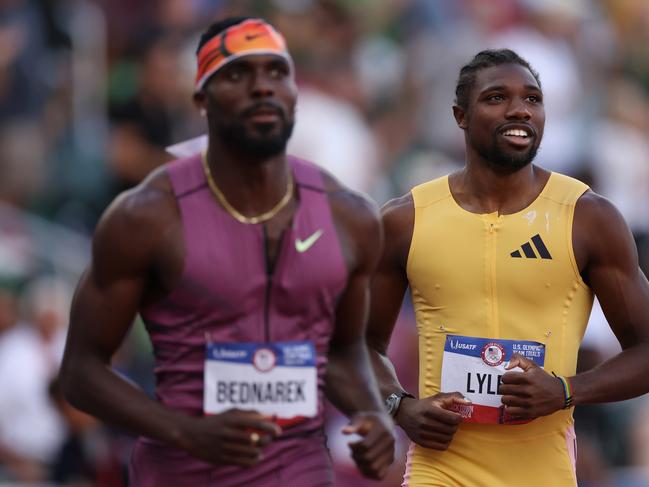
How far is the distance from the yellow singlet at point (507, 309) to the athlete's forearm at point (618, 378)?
0.14 meters

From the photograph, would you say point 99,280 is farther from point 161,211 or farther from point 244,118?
point 244,118

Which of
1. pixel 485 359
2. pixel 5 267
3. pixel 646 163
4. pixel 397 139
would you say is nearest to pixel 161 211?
pixel 485 359

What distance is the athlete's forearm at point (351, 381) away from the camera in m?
5.62

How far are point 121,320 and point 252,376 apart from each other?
50 centimetres

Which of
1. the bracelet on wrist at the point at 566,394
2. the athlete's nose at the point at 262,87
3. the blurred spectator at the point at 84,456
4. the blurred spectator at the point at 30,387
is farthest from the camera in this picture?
the blurred spectator at the point at 30,387

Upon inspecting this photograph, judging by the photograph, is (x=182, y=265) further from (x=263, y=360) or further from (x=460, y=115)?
(x=460, y=115)

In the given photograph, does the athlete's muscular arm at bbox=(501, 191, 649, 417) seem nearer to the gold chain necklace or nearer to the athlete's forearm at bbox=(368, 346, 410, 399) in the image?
the athlete's forearm at bbox=(368, 346, 410, 399)

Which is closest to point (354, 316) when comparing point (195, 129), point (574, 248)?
point (574, 248)

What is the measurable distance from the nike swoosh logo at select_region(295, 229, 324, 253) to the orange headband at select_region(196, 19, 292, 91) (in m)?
0.64

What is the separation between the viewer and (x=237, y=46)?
546cm

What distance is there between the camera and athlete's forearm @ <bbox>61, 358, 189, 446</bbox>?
523cm

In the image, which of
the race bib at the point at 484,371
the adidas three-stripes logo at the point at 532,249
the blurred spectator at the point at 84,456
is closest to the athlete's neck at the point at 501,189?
the adidas three-stripes logo at the point at 532,249

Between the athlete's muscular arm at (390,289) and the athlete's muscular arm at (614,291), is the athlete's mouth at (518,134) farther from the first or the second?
the athlete's muscular arm at (390,289)

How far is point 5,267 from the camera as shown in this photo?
11.8m
